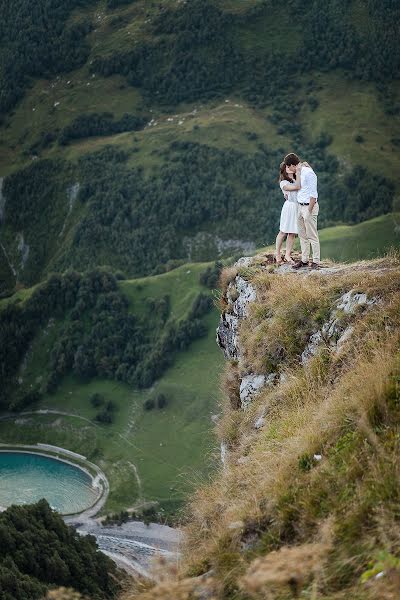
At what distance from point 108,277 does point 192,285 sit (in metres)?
26.5

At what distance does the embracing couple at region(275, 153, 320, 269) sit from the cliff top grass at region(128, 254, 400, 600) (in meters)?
6.42

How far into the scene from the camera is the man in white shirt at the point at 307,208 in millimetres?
23109

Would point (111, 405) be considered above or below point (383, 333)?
below

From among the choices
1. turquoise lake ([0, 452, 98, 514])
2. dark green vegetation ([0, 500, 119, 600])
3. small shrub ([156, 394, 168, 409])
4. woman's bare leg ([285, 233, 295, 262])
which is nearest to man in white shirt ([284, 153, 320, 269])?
woman's bare leg ([285, 233, 295, 262])

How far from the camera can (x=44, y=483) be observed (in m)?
145

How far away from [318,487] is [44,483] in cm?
14488

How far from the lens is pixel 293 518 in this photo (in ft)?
31.8

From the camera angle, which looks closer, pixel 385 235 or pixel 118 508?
pixel 118 508

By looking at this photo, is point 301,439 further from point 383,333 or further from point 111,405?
point 111,405

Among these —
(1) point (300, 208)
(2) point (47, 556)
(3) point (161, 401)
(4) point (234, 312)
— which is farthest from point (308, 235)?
(3) point (161, 401)

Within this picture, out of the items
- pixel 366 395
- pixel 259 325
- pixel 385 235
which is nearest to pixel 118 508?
pixel 385 235

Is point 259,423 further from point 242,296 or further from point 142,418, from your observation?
point 142,418

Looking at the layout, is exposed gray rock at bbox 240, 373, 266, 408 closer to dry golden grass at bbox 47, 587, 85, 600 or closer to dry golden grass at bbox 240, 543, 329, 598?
dry golden grass at bbox 240, 543, 329, 598

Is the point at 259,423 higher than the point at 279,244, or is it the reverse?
the point at 279,244
